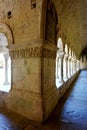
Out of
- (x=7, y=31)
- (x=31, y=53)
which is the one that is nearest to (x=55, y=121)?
(x=31, y=53)

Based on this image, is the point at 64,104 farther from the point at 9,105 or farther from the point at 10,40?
the point at 10,40

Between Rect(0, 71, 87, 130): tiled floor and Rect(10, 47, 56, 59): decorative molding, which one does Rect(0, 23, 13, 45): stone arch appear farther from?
Rect(0, 71, 87, 130): tiled floor

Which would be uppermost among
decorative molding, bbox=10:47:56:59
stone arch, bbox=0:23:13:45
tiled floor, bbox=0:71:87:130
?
stone arch, bbox=0:23:13:45

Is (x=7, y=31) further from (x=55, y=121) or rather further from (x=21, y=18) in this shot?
(x=55, y=121)

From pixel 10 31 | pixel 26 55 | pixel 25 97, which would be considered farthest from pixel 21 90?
pixel 10 31

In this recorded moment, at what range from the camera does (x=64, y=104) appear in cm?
423

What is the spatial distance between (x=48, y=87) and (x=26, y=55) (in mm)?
939

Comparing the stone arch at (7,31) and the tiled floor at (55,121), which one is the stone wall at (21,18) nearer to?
the stone arch at (7,31)

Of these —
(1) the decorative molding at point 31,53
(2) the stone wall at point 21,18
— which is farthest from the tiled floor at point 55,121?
(2) the stone wall at point 21,18

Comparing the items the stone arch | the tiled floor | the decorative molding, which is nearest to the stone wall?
the stone arch

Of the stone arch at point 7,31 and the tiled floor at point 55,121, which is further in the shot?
the stone arch at point 7,31

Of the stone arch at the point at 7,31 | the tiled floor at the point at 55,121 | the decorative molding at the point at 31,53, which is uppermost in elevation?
the stone arch at the point at 7,31

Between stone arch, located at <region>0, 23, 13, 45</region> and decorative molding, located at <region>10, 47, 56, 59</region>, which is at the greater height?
stone arch, located at <region>0, 23, 13, 45</region>

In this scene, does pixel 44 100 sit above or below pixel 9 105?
above
